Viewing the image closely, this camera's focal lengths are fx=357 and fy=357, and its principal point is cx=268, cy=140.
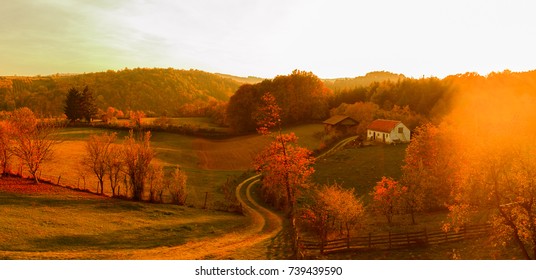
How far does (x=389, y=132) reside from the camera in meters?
47.4

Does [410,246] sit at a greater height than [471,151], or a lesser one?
lesser

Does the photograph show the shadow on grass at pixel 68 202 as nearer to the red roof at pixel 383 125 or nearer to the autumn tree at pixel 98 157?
the autumn tree at pixel 98 157

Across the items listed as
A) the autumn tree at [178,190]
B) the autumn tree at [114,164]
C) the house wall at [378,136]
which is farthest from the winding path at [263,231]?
the house wall at [378,136]

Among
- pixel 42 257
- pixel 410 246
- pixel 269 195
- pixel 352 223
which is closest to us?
pixel 42 257

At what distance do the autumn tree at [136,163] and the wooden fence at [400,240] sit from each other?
14973 millimetres

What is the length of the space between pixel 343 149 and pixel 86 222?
109 ft

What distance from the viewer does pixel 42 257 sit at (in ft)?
52.4

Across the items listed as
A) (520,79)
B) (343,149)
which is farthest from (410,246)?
(520,79)

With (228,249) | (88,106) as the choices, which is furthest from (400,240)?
(88,106)

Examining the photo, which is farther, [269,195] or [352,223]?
[269,195]

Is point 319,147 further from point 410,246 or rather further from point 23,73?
point 23,73

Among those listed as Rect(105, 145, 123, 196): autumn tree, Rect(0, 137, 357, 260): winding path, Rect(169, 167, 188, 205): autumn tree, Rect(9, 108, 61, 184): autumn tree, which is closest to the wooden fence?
Rect(0, 137, 357, 260): winding path

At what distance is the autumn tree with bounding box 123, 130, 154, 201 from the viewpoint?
94.1 feet

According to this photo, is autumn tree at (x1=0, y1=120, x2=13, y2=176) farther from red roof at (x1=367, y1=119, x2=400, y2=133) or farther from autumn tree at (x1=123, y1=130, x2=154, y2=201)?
red roof at (x1=367, y1=119, x2=400, y2=133)
